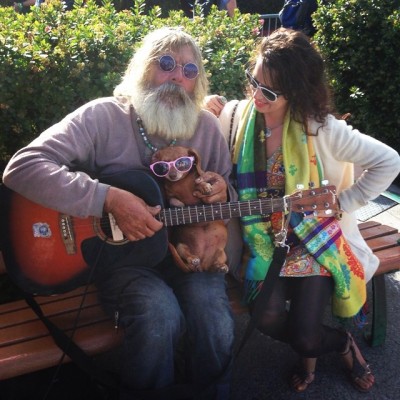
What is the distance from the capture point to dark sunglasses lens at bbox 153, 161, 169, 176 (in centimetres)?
218

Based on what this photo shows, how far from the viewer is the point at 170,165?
217 centimetres

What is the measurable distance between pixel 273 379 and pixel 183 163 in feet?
4.23

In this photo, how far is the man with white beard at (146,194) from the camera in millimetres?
1995

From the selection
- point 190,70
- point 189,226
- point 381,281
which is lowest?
point 381,281

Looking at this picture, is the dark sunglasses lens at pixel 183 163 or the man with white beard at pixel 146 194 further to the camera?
the dark sunglasses lens at pixel 183 163

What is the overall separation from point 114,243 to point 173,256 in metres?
0.29

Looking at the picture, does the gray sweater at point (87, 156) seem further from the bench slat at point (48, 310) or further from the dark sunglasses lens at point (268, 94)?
the bench slat at point (48, 310)

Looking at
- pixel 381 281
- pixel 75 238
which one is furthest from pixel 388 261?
pixel 75 238

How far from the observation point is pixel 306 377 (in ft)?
8.07

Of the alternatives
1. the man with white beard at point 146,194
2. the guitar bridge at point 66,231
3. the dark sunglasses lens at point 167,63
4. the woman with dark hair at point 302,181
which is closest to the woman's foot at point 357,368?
the woman with dark hair at point 302,181

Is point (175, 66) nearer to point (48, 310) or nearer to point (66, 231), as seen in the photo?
point (66, 231)

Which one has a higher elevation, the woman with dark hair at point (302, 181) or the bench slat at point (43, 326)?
the woman with dark hair at point (302, 181)

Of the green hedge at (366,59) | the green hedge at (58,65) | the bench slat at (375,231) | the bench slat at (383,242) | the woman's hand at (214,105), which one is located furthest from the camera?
the green hedge at (366,59)

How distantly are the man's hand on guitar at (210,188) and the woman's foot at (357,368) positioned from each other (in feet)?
3.34
